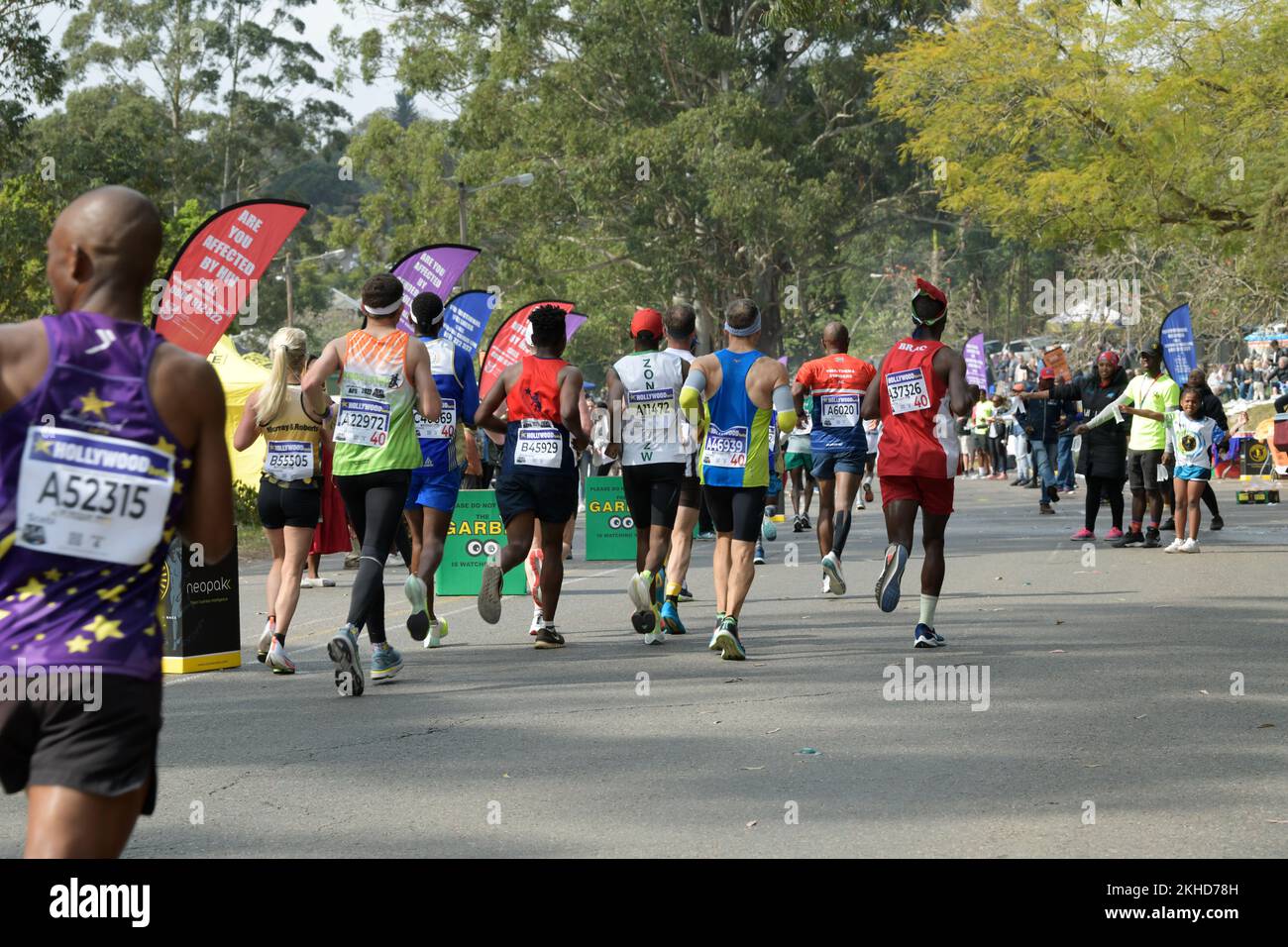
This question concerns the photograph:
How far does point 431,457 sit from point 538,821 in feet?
15.2

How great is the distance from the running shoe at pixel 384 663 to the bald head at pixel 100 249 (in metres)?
6.06

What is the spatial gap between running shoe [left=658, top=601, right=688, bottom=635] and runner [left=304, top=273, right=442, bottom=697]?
2.47 meters

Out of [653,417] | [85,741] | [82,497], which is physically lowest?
[85,741]

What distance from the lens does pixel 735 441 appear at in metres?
Result: 10.3

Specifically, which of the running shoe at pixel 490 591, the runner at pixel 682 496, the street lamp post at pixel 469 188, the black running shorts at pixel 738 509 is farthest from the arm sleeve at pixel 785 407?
the street lamp post at pixel 469 188

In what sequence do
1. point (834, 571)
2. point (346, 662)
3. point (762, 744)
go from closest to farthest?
point (762, 744), point (346, 662), point (834, 571)

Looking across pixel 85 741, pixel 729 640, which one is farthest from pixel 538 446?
pixel 85 741

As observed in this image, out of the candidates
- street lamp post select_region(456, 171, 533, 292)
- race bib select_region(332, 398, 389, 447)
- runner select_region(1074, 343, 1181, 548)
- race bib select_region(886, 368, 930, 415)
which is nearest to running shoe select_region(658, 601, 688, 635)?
race bib select_region(886, 368, 930, 415)

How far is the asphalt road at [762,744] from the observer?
5879mm

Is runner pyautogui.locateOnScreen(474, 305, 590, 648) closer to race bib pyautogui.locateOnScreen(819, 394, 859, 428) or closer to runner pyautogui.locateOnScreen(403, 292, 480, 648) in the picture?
runner pyautogui.locateOnScreen(403, 292, 480, 648)

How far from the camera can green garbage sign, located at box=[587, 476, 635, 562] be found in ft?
50.5

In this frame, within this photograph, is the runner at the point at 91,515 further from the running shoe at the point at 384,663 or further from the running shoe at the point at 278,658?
the running shoe at the point at 278,658

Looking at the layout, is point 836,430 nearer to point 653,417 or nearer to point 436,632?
point 653,417

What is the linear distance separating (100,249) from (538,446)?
702 centimetres
